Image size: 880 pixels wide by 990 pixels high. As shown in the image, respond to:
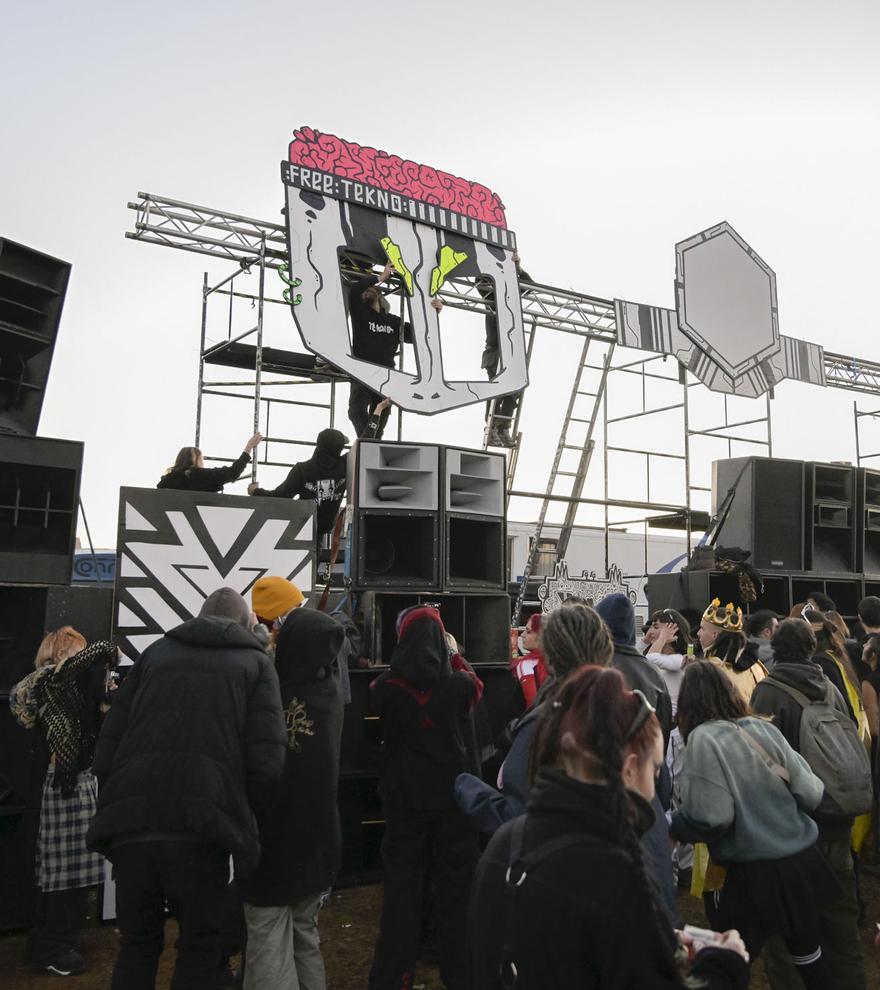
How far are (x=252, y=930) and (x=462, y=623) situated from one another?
7.94ft

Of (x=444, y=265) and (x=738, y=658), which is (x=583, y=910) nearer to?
(x=738, y=658)

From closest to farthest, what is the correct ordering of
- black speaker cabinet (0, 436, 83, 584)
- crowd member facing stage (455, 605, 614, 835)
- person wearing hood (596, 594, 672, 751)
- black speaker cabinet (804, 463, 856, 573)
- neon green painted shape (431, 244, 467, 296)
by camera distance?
crowd member facing stage (455, 605, 614, 835) < person wearing hood (596, 594, 672, 751) < black speaker cabinet (0, 436, 83, 584) < black speaker cabinet (804, 463, 856, 573) < neon green painted shape (431, 244, 467, 296)

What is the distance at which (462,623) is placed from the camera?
201 inches

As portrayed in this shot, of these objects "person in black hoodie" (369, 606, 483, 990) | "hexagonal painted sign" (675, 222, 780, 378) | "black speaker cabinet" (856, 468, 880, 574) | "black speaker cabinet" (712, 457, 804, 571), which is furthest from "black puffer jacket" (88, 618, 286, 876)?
"hexagonal painted sign" (675, 222, 780, 378)

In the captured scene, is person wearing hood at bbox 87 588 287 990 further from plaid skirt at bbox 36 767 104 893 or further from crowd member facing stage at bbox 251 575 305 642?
plaid skirt at bbox 36 767 104 893

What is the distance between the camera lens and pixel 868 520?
7.86 meters

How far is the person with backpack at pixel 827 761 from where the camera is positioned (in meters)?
2.82

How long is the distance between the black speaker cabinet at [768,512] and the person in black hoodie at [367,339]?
10.0ft

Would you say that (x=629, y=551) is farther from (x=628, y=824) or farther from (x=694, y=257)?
(x=628, y=824)

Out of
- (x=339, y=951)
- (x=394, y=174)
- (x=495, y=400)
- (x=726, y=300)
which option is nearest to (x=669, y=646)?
(x=339, y=951)

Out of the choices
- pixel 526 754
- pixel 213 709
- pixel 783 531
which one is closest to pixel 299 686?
pixel 213 709

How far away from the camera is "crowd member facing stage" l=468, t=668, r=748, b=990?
1.38m

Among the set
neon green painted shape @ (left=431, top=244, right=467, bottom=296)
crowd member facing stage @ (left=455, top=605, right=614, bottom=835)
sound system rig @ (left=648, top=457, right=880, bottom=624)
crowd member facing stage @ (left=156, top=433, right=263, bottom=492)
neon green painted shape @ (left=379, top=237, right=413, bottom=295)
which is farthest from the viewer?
neon green painted shape @ (left=431, top=244, right=467, bottom=296)

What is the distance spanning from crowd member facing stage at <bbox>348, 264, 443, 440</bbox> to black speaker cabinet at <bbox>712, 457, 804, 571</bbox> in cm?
306
